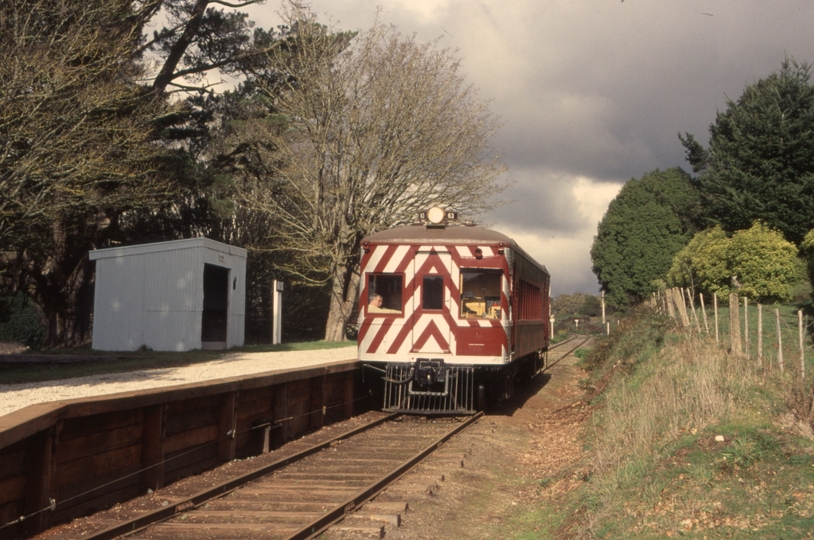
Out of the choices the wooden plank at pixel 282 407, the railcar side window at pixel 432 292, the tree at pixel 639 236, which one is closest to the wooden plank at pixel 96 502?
the wooden plank at pixel 282 407

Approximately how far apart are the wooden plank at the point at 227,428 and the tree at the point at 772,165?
893 inches

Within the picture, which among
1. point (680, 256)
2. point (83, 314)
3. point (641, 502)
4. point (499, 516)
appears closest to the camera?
point (641, 502)

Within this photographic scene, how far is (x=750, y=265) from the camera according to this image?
2356 cm

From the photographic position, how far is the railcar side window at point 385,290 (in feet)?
44.7

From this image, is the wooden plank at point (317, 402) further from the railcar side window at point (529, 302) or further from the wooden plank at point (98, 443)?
the wooden plank at point (98, 443)

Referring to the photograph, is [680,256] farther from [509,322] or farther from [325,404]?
[325,404]

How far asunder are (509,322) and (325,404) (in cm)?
325

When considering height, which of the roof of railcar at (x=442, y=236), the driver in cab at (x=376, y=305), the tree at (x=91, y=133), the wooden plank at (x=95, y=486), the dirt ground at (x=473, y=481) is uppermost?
the tree at (x=91, y=133)

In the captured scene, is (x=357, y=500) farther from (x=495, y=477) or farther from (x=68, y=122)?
(x=68, y=122)

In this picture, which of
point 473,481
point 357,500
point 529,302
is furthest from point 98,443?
point 529,302

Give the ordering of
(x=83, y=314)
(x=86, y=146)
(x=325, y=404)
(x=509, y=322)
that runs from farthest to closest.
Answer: (x=83, y=314) < (x=86, y=146) < (x=509, y=322) < (x=325, y=404)

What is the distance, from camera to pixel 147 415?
26.1 ft

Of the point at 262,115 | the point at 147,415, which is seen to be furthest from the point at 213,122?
the point at 147,415

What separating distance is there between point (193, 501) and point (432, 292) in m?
6.89
